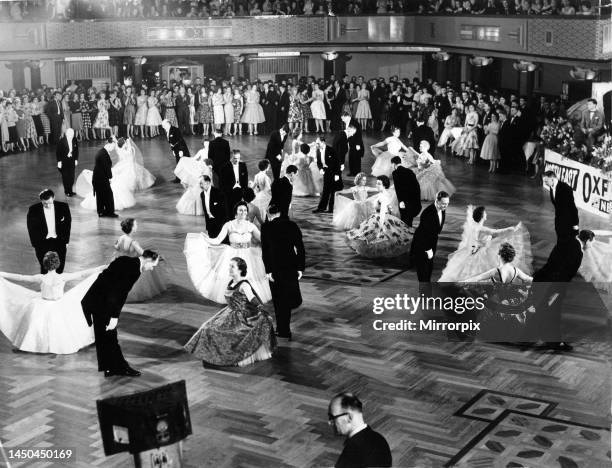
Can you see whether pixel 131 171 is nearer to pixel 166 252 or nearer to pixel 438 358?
pixel 166 252

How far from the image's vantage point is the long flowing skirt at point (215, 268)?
36.0ft

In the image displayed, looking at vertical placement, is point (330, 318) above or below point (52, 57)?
below

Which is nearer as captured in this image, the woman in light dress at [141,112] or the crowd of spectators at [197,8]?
the woman in light dress at [141,112]

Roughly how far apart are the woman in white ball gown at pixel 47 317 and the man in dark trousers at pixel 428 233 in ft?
11.1

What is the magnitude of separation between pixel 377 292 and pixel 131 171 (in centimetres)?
738

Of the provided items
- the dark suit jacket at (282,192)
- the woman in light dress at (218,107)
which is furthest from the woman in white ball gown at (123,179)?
the woman in light dress at (218,107)

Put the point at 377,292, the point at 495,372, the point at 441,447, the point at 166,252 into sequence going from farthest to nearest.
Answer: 1. the point at 166,252
2. the point at 377,292
3. the point at 495,372
4. the point at 441,447

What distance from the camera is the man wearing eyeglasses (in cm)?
523

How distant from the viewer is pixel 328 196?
15750 millimetres

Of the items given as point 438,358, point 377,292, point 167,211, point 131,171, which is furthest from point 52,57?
point 438,358

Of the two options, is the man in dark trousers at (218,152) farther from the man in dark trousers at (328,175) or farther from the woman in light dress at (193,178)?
the man in dark trousers at (328,175)

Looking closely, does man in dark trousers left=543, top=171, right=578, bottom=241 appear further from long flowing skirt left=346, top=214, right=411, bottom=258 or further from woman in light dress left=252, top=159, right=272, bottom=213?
woman in light dress left=252, top=159, right=272, bottom=213

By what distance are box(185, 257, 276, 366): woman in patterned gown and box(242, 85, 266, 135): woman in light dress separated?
661 inches

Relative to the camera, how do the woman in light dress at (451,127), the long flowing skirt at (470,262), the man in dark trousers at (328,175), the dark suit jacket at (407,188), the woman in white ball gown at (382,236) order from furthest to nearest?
the woman in light dress at (451,127) → the man in dark trousers at (328,175) → the dark suit jacket at (407,188) → the woman in white ball gown at (382,236) → the long flowing skirt at (470,262)
